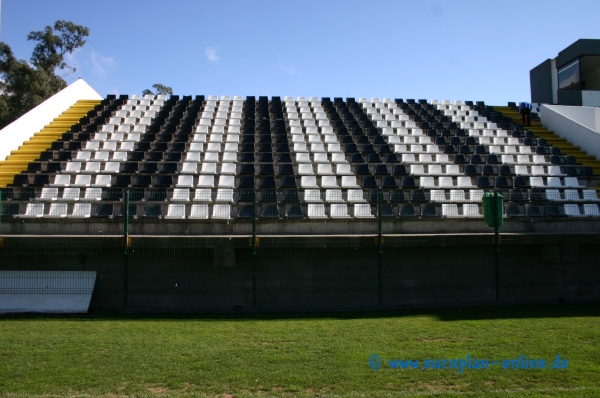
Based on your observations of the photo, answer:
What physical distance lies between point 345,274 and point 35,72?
35714mm

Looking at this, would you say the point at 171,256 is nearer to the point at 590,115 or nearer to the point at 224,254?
the point at 224,254

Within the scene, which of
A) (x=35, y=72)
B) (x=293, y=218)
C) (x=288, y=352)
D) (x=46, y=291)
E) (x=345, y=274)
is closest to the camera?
(x=288, y=352)

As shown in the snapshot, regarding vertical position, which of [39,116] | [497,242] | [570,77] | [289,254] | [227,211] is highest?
[570,77]

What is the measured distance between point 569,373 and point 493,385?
1195mm

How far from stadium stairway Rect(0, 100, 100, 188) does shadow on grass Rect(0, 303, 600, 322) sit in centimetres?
640

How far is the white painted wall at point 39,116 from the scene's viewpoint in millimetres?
15812

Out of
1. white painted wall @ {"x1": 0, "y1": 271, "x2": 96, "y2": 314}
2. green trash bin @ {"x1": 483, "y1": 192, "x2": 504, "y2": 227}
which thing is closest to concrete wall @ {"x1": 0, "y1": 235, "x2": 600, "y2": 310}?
white painted wall @ {"x1": 0, "y1": 271, "x2": 96, "y2": 314}

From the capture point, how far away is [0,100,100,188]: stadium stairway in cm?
1428

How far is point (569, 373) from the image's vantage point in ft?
19.6

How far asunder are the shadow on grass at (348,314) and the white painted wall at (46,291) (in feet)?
0.85

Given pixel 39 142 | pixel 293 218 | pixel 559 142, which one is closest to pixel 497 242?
pixel 293 218

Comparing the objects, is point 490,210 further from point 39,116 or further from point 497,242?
point 39,116

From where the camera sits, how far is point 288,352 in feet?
22.6

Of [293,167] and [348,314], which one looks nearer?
[348,314]
